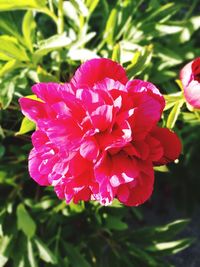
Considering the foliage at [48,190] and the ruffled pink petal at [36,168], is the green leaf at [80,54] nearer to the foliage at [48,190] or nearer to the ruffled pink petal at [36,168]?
the foliage at [48,190]

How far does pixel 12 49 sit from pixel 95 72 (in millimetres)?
263

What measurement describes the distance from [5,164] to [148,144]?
49 cm

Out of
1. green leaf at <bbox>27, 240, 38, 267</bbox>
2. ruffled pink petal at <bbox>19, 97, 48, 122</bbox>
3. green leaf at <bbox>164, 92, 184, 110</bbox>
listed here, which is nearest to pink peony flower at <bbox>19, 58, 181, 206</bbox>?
ruffled pink petal at <bbox>19, 97, 48, 122</bbox>

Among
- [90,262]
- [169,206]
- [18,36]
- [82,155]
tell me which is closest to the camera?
[82,155]

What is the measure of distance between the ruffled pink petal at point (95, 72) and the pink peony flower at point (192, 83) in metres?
0.09

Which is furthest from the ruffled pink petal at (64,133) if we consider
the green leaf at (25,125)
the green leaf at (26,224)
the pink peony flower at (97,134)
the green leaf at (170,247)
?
the green leaf at (170,247)

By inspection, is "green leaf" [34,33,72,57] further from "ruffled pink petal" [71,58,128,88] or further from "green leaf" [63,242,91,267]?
"green leaf" [63,242,91,267]

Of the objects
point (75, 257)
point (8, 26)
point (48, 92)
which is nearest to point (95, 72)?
point (48, 92)

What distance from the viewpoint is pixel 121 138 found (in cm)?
58

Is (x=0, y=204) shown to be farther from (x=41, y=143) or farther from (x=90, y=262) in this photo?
(x=41, y=143)

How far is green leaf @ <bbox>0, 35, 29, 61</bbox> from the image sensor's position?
2.71 ft

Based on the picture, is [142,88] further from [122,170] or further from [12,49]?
[12,49]

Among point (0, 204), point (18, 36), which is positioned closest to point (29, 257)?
point (0, 204)

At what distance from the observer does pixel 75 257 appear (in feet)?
3.15
